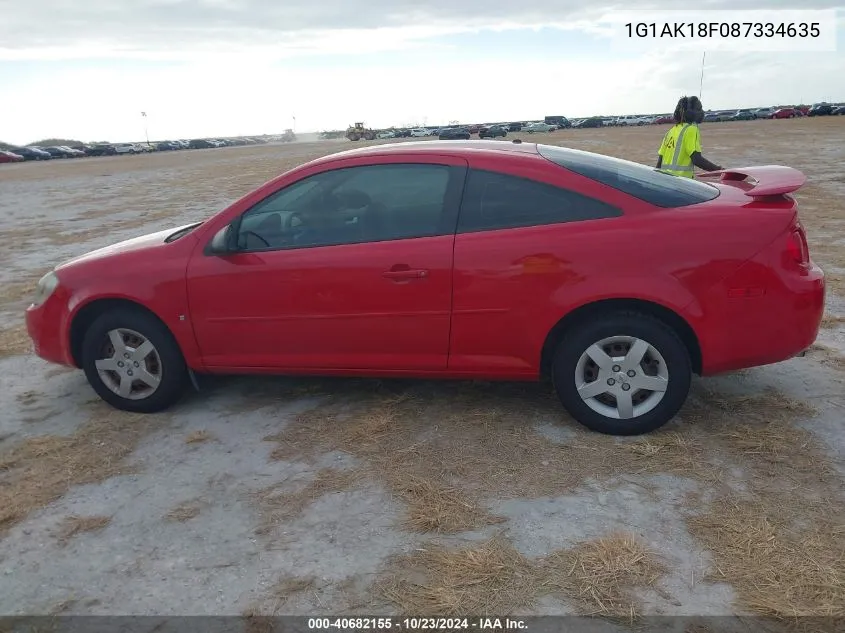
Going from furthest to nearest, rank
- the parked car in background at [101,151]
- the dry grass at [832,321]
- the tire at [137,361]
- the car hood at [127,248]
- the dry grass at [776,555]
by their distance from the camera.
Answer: the parked car in background at [101,151] → the dry grass at [832,321] → the car hood at [127,248] → the tire at [137,361] → the dry grass at [776,555]

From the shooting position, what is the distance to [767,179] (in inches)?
147

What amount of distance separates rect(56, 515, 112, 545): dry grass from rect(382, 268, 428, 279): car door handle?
184cm

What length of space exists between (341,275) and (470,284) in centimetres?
74

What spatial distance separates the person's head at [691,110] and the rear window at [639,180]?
87.1 inches

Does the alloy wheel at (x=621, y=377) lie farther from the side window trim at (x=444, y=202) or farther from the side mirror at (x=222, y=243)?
the side mirror at (x=222, y=243)

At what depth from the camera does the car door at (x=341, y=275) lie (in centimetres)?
362

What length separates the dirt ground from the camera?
2.49 m

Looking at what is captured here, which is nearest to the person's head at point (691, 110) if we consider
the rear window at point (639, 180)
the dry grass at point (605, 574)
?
the rear window at point (639, 180)

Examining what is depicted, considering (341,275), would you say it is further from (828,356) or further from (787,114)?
(787,114)

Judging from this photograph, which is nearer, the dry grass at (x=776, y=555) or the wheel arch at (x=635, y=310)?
the dry grass at (x=776, y=555)

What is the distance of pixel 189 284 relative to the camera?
Result: 12.9ft

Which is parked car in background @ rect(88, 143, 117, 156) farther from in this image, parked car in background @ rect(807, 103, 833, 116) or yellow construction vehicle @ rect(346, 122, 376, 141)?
parked car in background @ rect(807, 103, 833, 116)

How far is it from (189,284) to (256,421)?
93 cm

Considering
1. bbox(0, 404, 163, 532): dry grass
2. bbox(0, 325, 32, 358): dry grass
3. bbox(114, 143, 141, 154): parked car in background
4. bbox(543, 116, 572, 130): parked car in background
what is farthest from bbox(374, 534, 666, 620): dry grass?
bbox(543, 116, 572, 130): parked car in background
